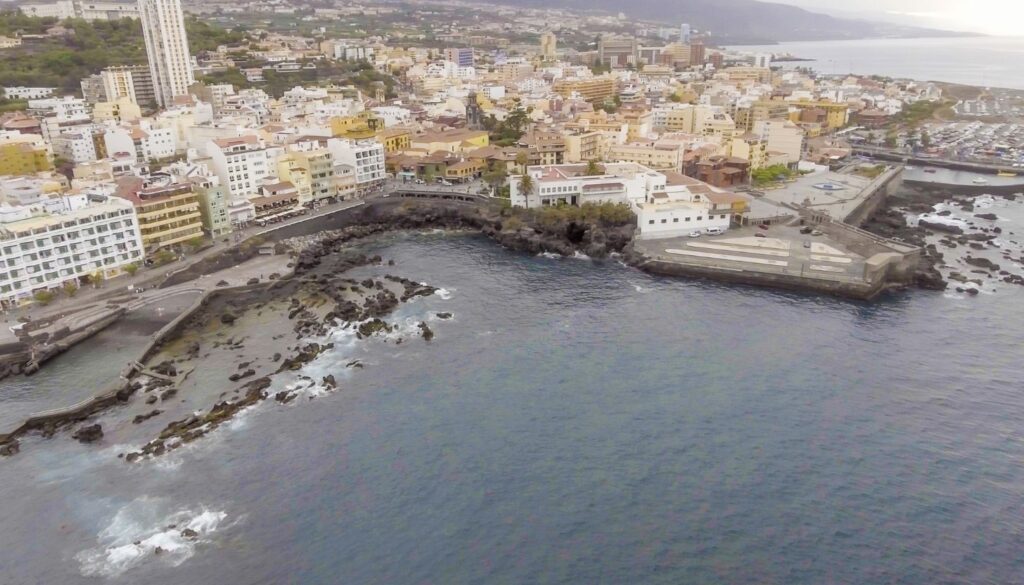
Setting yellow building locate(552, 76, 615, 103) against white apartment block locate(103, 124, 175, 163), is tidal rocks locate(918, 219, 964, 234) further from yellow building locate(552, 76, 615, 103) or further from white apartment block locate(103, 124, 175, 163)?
white apartment block locate(103, 124, 175, 163)

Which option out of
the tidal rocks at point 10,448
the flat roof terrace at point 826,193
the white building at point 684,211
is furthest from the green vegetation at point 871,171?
the tidal rocks at point 10,448

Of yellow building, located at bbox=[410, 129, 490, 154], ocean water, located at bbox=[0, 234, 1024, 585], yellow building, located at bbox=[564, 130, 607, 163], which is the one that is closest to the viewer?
ocean water, located at bbox=[0, 234, 1024, 585]

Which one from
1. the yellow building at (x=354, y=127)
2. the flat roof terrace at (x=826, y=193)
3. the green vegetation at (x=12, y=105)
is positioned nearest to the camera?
the flat roof terrace at (x=826, y=193)

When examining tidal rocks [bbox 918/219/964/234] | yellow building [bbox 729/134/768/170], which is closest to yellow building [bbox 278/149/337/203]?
yellow building [bbox 729/134/768/170]

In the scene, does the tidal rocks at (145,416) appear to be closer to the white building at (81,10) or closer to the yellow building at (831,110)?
the yellow building at (831,110)

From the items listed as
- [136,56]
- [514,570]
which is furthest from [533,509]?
[136,56]

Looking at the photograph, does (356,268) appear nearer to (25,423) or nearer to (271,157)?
(271,157)

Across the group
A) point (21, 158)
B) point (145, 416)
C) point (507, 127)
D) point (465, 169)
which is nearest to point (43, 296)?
point (145, 416)

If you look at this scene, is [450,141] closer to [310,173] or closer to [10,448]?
[310,173]
